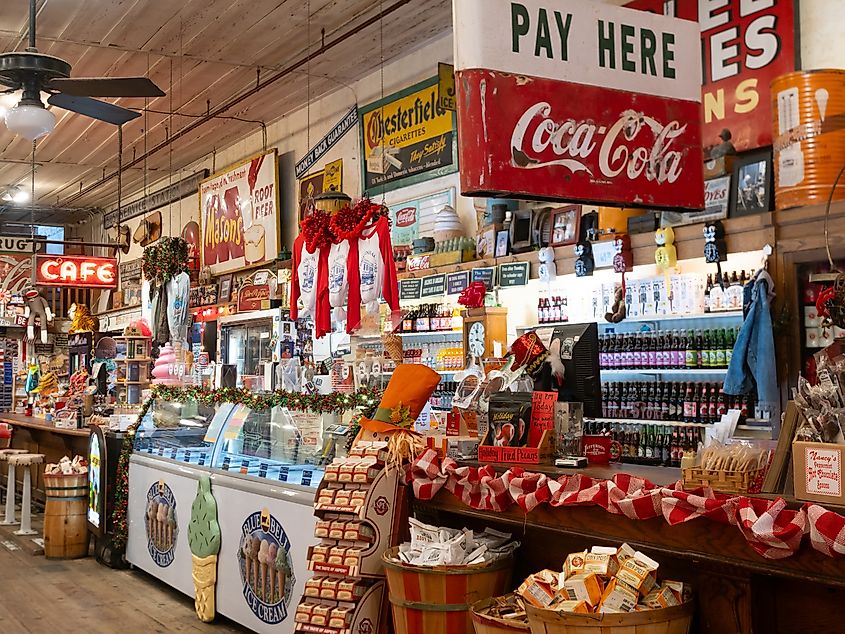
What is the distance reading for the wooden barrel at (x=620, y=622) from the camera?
2596mm

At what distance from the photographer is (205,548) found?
18.3 ft

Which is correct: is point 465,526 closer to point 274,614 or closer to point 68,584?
point 274,614

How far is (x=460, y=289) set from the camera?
7.88 meters

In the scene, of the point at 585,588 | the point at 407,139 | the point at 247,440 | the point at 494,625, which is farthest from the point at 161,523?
the point at 585,588

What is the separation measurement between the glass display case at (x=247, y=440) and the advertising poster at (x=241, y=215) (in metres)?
4.58

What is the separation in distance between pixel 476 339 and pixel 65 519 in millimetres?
3774

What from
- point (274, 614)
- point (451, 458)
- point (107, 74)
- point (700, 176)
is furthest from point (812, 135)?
point (107, 74)

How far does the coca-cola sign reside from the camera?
3004 mm

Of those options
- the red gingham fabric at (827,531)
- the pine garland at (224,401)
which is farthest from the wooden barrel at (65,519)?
the red gingham fabric at (827,531)

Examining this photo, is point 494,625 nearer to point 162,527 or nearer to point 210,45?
point 162,527

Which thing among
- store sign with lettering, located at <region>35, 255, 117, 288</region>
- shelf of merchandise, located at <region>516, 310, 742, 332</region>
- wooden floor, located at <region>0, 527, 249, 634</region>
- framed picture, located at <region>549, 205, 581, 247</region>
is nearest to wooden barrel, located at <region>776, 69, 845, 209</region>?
shelf of merchandise, located at <region>516, 310, 742, 332</region>

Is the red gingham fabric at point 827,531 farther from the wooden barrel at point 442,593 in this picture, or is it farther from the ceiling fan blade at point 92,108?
the ceiling fan blade at point 92,108

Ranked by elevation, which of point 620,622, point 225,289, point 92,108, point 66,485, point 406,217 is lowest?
point 66,485

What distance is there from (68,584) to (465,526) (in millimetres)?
4076
